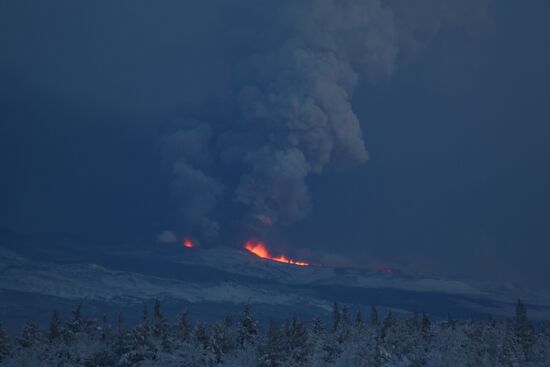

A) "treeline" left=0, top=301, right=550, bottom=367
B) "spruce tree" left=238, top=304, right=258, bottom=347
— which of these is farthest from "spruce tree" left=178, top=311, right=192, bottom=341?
"spruce tree" left=238, top=304, right=258, bottom=347

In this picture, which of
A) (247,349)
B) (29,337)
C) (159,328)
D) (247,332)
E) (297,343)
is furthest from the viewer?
(247,332)

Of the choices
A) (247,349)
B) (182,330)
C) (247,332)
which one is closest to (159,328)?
(182,330)

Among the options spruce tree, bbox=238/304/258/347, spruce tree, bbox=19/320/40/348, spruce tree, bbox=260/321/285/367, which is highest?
spruce tree, bbox=238/304/258/347

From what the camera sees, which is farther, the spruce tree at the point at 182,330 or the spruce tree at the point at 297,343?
the spruce tree at the point at 182,330

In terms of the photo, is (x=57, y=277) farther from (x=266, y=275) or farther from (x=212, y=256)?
(x=266, y=275)

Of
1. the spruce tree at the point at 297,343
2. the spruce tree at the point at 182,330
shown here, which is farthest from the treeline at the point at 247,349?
the spruce tree at the point at 182,330

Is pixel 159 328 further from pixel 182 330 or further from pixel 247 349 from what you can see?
pixel 247 349

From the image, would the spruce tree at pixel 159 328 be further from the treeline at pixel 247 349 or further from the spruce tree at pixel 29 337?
the spruce tree at pixel 29 337

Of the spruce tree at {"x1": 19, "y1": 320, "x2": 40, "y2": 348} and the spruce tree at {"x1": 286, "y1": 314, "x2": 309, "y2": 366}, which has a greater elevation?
the spruce tree at {"x1": 286, "y1": 314, "x2": 309, "y2": 366}

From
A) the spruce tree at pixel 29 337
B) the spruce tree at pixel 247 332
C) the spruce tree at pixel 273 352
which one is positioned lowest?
the spruce tree at pixel 29 337

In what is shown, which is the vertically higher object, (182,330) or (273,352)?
(182,330)

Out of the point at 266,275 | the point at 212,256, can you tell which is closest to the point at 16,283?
the point at 212,256

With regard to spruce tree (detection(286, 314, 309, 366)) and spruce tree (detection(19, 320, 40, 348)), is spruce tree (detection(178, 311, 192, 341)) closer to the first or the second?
spruce tree (detection(286, 314, 309, 366))
